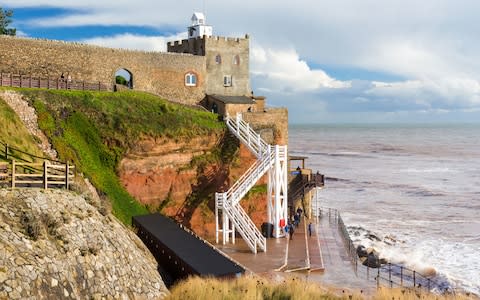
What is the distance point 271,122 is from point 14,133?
19327 mm

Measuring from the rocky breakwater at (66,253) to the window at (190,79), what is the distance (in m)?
23.8

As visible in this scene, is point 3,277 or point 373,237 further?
point 373,237

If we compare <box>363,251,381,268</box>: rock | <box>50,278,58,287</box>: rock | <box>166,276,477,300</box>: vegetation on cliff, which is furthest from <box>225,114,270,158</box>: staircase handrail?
<box>50,278,58,287</box>: rock

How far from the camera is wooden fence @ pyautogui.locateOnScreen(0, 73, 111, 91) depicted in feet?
103

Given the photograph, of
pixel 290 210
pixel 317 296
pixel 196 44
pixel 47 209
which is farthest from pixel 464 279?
pixel 196 44

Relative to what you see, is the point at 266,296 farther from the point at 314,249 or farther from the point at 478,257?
the point at 478,257

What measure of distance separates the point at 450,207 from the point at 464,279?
24154 millimetres

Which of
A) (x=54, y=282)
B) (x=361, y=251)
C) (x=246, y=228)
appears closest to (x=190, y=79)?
(x=246, y=228)

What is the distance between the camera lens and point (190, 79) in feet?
144

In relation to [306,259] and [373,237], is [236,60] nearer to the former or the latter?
[373,237]

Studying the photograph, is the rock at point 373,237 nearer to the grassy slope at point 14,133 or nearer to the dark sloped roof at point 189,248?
the dark sloped roof at point 189,248

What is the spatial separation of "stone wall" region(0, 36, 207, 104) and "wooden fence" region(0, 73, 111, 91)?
3.15 ft

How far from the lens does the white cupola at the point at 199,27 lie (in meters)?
46.2

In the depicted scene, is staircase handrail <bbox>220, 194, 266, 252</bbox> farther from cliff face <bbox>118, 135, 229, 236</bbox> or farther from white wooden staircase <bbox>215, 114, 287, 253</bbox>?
cliff face <bbox>118, 135, 229, 236</bbox>
